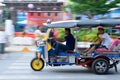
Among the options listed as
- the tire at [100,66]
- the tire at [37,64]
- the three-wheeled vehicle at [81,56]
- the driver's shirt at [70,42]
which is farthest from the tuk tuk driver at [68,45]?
the tire at [100,66]

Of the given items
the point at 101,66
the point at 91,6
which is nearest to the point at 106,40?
the point at 101,66

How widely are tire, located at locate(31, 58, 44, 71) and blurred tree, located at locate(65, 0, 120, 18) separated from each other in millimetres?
22635

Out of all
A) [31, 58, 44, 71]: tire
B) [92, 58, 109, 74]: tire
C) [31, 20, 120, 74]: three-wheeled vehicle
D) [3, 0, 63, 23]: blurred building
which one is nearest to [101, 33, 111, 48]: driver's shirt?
[31, 20, 120, 74]: three-wheeled vehicle

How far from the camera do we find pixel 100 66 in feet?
42.6

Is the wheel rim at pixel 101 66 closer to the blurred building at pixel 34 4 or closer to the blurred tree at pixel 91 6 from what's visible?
the blurred tree at pixel 91 6

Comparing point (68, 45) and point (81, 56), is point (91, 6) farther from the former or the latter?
point (81, 56)

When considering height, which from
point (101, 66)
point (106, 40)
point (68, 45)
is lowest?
point (101, 66)

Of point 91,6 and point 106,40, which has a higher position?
point 91,6

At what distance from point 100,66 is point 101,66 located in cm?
3

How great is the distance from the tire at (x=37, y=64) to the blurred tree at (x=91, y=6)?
22.6 metres

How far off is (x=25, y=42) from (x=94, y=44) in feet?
48.6

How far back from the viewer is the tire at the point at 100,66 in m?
13.0

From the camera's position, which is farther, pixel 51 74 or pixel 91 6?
pixel 91 6

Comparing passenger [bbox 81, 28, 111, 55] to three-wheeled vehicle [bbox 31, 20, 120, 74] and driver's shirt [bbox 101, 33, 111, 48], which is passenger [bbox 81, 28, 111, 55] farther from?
three-wheeled vehicle [bbox 31, 20, 120, 74]
